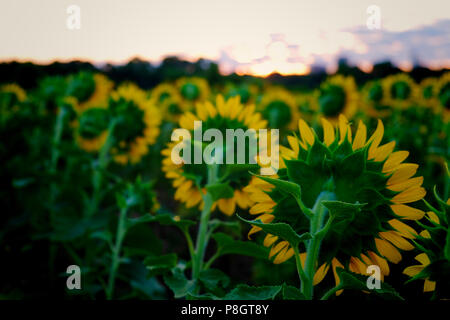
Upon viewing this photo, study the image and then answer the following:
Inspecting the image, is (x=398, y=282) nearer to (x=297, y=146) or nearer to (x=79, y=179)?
(x=297, y=146)

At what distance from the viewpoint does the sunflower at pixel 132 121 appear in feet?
6.66

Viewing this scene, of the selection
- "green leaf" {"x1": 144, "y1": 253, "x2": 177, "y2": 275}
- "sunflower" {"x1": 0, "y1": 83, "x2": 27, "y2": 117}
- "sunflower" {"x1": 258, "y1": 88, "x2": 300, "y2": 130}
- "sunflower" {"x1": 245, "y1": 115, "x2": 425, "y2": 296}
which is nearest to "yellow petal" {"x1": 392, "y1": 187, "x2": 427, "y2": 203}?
"sunflower" {"x1": 245, "y1": 115, "x2": 425, "y2": 296}

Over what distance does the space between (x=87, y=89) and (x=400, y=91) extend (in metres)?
2.69

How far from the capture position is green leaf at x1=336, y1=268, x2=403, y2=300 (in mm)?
661

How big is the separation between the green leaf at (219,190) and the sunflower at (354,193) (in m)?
0.20

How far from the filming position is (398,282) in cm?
102

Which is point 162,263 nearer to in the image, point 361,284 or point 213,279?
point 213,279

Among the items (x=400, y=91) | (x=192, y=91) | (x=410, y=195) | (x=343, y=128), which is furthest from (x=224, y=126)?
(x=192, y=91)

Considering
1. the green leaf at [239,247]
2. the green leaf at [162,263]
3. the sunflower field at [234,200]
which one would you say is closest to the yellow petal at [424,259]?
the sunflower field at [234,200]

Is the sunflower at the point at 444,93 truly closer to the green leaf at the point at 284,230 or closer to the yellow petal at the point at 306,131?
the yellow petal at the point at 306,131

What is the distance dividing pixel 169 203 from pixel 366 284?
10.7 feet

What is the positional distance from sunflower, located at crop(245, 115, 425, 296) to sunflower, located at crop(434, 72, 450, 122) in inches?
90.7

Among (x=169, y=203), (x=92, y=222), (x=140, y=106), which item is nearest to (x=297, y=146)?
(x=92, y=222)

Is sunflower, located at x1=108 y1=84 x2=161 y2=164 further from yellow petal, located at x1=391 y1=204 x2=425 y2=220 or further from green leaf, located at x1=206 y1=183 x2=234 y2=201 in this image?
yellow petal, located at x1=391 y1=204 x2=425 y2=220
